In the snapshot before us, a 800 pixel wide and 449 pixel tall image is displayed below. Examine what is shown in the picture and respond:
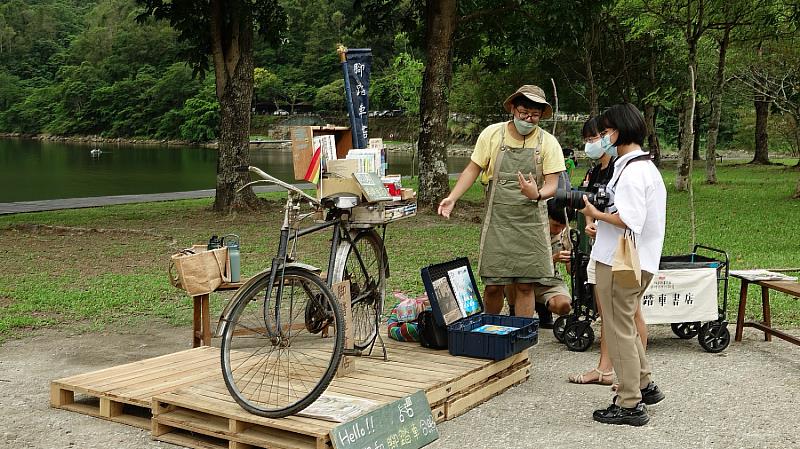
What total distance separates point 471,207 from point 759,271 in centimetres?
1208

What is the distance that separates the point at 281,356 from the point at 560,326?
291cm

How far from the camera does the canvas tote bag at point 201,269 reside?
698cm

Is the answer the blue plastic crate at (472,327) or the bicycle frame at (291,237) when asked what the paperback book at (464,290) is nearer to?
the blue plastic crate at (472,327)

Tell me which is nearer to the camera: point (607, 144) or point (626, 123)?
point (626, 123)

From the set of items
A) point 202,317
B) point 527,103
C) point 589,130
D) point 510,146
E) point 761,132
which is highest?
point 761,132

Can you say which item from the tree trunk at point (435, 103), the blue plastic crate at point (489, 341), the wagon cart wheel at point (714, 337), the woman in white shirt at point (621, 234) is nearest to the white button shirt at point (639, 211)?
the woman in white shirt at point (621, 234)

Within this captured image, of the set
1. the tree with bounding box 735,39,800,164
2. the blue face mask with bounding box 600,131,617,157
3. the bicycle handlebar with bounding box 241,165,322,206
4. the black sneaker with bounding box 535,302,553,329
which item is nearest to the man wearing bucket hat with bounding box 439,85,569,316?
the blue face mask with bounding box 600,131,617,157

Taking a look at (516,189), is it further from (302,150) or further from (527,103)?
(302,150)

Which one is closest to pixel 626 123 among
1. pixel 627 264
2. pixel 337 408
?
pixel 627 264

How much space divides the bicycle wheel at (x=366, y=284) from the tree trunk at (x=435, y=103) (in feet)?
38.6

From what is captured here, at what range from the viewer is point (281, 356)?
18.8 feet

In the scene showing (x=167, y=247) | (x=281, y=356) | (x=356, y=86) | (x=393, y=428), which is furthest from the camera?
(x=167, y=247)

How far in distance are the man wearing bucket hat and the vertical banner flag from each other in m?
0.76

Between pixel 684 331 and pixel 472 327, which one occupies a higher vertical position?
pixel 472 327
